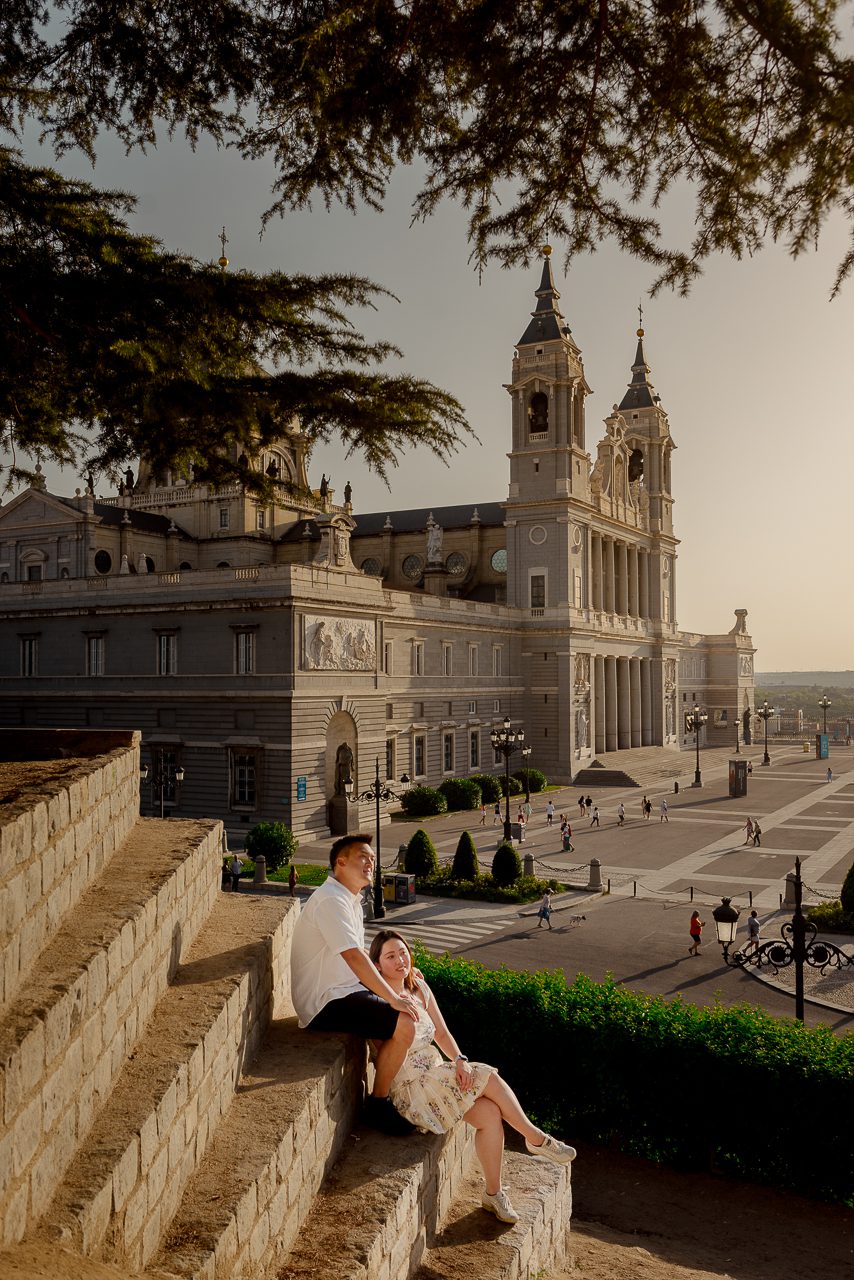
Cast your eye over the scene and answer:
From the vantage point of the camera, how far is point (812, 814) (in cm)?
4512

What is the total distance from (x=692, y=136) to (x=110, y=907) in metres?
6.53

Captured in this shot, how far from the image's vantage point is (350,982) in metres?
7.05

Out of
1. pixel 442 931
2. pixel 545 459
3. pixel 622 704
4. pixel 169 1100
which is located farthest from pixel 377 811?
pixel 622 704

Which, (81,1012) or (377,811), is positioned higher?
(81,1012)

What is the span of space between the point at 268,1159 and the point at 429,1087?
147 cm

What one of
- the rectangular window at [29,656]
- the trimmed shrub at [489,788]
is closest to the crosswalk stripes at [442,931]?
the trimmed shrub at [489,788]

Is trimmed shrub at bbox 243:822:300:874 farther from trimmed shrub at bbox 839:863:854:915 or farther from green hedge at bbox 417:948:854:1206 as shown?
green hedge at bbox 417:948:854:1206

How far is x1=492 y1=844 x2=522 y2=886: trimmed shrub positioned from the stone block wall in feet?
67.0

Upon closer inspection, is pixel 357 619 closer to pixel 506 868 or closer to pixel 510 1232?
pixel 506 868

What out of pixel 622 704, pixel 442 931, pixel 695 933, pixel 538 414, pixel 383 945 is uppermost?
pixel 538 414

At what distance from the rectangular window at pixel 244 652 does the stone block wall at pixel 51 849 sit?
27.2 m

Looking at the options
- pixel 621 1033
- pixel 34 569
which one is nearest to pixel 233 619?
pixel 34 569

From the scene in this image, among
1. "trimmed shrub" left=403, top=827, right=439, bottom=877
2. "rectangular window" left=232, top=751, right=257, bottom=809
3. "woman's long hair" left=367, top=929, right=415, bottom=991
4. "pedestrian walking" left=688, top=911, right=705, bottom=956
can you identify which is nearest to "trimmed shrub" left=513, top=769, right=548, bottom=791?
"rectangular window" left=232, top=751, right=257, bottom=809

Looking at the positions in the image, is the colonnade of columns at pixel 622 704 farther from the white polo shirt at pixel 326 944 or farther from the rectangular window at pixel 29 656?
the white polo shirt at pixel 326 944
